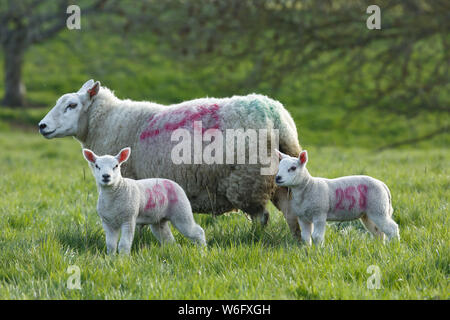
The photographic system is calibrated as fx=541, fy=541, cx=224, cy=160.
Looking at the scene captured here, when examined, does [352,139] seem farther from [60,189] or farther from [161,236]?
[161,236]

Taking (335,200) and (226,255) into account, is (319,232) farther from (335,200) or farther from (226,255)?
(226,255)

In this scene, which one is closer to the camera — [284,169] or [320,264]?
[320,264]

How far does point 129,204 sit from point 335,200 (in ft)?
4.92

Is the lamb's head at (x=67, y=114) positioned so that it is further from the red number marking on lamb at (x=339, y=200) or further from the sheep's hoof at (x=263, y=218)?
the red number marking on lamb at (x=339, y=200)

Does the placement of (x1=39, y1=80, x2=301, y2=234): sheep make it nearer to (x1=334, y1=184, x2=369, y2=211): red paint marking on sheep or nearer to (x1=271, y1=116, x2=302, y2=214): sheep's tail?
(x1=271, y1=116, x2=302, y2=214): sheep's tail

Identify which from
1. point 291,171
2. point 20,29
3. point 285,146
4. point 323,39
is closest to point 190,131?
point 285,146

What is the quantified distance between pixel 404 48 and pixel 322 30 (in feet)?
4.35

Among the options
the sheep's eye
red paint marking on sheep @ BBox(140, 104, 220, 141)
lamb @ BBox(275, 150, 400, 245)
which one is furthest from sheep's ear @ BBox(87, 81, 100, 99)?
lamb @ BBox(275, 150, 400, 245)

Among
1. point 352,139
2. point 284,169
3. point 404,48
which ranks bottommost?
point 352,139

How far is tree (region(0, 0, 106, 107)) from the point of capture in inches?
532

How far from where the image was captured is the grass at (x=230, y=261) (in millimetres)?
3133

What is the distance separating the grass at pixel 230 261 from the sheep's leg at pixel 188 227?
0.08 m
